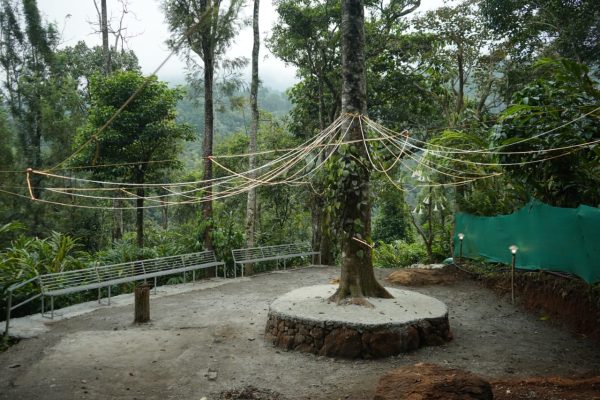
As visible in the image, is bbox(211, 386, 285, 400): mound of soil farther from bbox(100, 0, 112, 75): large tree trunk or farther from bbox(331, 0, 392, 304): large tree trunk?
bbox(100, 0, 112, 75): large tree trunk

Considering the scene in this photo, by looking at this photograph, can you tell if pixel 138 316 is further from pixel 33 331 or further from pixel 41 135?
pixel 41 135

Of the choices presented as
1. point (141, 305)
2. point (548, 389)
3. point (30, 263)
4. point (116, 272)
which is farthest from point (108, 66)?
point (548, 389)

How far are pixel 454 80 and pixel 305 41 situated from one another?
5016 mm

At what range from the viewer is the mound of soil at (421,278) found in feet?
30.8

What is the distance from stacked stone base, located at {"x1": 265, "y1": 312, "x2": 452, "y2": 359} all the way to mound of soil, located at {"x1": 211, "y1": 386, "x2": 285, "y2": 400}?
1.29 metres

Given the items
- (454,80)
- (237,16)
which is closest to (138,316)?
(237,16)

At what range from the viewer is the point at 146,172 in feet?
39.5

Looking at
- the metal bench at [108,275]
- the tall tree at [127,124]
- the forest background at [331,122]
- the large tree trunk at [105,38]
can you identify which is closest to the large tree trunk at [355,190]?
the forest background at [331,122]

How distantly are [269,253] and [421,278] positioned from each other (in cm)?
407

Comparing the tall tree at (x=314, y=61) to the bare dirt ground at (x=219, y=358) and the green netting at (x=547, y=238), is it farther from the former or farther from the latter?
the bare dirt ground at (x=219, y=358)

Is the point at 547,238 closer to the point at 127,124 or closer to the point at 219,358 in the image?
the point at 219,358

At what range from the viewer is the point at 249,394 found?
4035 mm

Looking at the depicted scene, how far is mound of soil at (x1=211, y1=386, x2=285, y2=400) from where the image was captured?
4000mm

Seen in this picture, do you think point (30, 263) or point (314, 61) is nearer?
point (30, 263)
